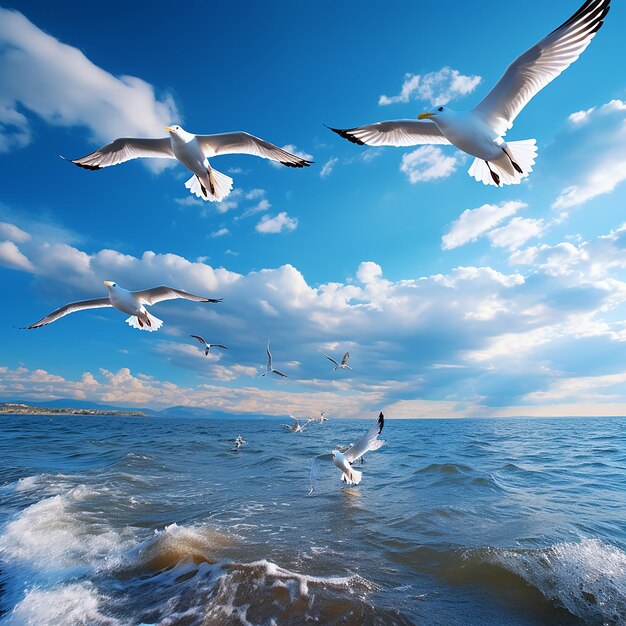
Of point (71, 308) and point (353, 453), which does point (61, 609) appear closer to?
point (353, 453)

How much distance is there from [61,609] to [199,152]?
8.21 metres

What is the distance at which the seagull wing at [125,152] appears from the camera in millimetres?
10094

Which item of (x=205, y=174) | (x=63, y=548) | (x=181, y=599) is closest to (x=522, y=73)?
(x=205, y=174)

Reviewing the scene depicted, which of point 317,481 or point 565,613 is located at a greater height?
point 317,481

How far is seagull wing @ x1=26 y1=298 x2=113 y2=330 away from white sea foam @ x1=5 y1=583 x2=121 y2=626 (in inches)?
282

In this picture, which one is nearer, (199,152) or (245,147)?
(199,152)

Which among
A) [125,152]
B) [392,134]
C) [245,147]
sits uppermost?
[125,152]

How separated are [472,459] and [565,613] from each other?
13.2 meters

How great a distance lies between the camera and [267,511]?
9.31 meters

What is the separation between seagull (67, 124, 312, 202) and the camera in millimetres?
9234

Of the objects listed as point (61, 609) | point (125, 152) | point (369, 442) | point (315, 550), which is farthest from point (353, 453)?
point (125, 152)

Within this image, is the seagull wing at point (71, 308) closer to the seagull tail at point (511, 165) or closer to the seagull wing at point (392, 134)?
the seagull wing at point (392, 134)

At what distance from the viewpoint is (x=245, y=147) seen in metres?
9.92

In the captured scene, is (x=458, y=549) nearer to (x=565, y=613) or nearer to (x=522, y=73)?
(x=565, y=613)
